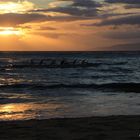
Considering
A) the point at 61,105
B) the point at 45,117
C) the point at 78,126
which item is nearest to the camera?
the point at 78,126

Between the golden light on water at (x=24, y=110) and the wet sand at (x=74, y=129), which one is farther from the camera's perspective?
the golden light on water at (x=24, y=110)

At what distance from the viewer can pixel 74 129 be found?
10.4m

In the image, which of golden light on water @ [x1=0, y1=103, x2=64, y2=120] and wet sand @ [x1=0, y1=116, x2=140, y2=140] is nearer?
wet sand @ [x1=0, y1=116, x2=140, y2=140]

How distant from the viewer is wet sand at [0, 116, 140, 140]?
9297 millimetres

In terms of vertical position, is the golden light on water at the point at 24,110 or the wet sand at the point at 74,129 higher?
the wet sand at the point at 74,129

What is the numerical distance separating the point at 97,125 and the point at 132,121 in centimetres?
104

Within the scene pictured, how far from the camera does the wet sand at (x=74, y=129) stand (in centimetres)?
930

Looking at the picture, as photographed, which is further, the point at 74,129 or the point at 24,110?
the point at 24,110

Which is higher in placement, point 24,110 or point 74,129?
point 74,129

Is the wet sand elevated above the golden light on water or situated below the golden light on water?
above

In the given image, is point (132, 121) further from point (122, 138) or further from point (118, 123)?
point (122, 138)

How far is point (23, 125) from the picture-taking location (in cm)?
1109

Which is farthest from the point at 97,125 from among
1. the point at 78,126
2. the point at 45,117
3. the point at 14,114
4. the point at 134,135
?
the point at 14,114

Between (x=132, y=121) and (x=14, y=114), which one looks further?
(x=14, y=114)
